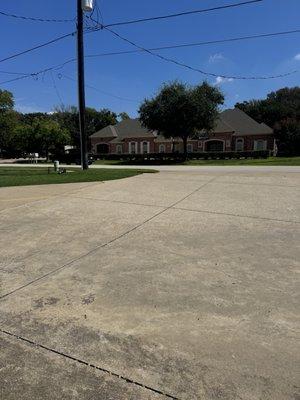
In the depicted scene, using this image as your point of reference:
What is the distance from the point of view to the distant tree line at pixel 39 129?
2077 inches

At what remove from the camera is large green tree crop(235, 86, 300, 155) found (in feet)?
177

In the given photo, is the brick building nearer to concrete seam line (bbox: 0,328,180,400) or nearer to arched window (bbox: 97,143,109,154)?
arched window (bbox: 97,143,109,154)

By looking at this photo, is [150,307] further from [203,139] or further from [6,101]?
[6,101]

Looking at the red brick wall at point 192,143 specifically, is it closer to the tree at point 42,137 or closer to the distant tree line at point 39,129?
the distant tree line at point 39,129

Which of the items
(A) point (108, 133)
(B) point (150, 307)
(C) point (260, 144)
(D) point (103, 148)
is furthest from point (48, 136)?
(B) point (150, 307)

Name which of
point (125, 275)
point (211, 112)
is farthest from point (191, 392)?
point (211, 112)

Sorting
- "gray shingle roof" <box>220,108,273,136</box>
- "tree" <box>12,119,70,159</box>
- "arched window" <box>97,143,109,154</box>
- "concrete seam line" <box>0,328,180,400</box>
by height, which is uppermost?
"gray shingle roof" <box>220,108,273,136</box>

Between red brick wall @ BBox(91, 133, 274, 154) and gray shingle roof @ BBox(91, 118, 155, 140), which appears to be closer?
red brick wall @ BBox(91, 133, 274, 154)

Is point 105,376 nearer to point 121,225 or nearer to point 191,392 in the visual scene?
point 191,392

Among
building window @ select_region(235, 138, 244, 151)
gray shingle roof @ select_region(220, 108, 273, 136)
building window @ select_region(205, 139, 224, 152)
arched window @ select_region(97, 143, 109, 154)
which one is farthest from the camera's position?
arched window @ select_region(97, 143, 109, 154)

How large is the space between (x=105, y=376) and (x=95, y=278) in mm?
1930

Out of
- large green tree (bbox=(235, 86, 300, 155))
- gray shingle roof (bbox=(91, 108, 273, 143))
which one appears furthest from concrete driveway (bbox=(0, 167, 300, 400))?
large green tree (bbox=(235, 86, 300, 155))

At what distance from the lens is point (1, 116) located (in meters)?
69.4

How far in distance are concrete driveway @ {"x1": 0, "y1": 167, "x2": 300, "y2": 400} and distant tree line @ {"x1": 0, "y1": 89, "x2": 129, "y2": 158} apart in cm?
4663
